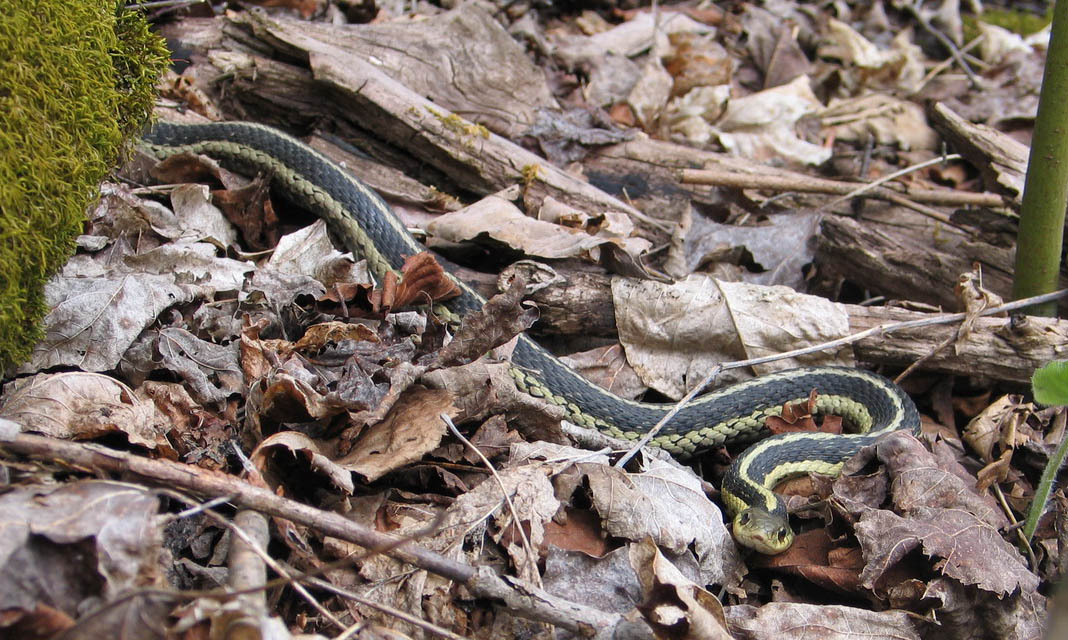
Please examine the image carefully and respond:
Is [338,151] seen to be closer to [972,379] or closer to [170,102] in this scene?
[170,102]

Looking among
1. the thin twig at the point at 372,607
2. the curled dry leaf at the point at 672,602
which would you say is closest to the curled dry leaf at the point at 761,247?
the curled dry leaf at the point at 672,602

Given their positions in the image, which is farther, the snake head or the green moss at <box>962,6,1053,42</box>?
the green moss at <box>962,6,1053,42</box>

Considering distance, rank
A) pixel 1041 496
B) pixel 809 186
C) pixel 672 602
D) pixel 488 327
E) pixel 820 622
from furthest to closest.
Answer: pixel 809 186
pixel 488 327
pixel 1041 496
pixel 820 622
pixel 672 602

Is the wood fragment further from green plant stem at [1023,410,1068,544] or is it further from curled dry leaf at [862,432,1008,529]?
green plant stem at [1023,410,1068,544]

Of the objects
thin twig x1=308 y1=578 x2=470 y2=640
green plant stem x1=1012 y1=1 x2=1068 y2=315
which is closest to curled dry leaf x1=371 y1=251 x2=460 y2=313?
thin twig x1=308 y1=578 x2=470 y2=640

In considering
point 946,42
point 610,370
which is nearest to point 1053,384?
point 610,370

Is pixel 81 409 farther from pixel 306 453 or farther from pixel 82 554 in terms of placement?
pixel 82 554

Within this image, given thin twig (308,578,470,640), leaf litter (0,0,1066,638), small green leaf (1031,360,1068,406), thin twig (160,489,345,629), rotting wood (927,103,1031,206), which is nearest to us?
thin twig (160,489,345,629)
